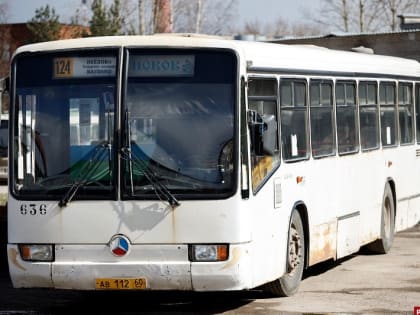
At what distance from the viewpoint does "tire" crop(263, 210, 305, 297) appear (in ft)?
44.4

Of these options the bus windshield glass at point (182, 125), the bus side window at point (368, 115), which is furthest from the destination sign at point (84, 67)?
the bus side window at point (368, 115)

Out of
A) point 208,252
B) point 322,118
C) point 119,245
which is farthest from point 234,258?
point 322,118

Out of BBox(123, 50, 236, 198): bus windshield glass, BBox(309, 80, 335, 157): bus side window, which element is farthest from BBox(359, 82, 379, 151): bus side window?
BBox(123, 50, 236, 198): bus windshield glass

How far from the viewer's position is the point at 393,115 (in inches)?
738

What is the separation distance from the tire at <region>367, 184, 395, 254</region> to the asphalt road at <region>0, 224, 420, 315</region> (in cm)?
166

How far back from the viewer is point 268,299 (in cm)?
1364

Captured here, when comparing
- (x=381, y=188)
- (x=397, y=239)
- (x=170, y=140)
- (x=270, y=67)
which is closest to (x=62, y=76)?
(x=170, y=140)

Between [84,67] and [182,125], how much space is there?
1156mm

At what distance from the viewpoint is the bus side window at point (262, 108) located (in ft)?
40.7

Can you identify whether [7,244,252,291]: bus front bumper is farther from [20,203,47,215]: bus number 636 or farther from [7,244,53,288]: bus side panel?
[20,203,47,215]: bus number 636

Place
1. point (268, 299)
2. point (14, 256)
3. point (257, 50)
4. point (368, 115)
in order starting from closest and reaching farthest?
point (14, 256)
point (257, 50)
point (268, 299)
point (368, 115)

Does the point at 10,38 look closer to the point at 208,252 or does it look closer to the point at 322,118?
the point at 322,118

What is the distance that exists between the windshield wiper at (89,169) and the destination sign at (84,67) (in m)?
0.70

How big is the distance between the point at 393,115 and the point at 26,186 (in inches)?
310
